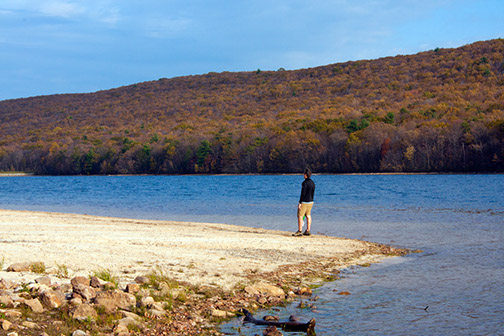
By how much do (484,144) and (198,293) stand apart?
8625 cm

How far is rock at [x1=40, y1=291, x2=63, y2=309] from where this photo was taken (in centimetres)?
709

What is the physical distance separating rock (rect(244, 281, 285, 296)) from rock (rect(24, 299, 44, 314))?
344 centimetres

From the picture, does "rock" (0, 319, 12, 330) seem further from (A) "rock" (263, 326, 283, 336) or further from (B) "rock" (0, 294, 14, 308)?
(A) "rock" (263, 326, 283, 336)

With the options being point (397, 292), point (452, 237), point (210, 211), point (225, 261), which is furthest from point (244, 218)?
point (397, 292)

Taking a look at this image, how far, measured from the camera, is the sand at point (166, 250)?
32.2 ft

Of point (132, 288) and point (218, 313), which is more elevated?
point (132, 288)

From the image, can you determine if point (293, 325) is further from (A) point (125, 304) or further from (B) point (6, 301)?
(B) point (6, 301)

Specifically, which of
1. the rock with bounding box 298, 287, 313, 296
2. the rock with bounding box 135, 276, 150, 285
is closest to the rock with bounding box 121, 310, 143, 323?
the rock with bounding box 135, 276, 150, 285

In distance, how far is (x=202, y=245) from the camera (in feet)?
45.1

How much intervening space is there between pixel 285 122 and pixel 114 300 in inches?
4593

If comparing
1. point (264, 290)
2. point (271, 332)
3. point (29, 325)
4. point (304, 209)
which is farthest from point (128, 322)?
point (304, 209)

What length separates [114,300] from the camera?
7.42m

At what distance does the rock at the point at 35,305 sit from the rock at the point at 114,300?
2.33 ft

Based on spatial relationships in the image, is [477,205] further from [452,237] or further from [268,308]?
[268,308]
